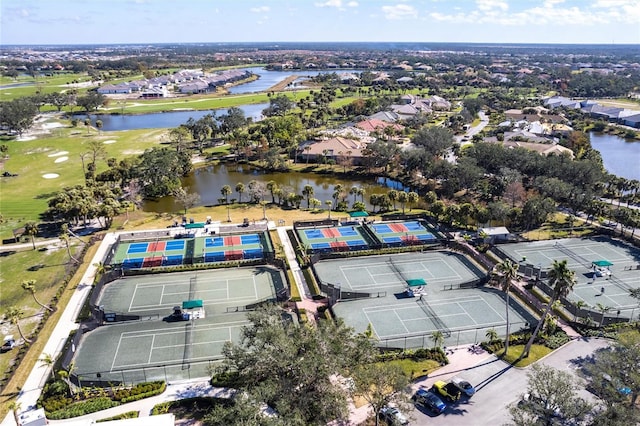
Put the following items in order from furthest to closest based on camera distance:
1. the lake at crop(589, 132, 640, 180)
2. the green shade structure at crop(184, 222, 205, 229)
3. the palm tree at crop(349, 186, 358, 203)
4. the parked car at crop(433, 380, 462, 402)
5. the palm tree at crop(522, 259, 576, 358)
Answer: the lake at crop(589, 132, 640, 180)
the palm tree at crop(349, 186, 358, 203)
the green shade structure at crop(184, 222, 205, 229)
the palm tree at crop(522, 259, 576, 358)
the parked car at crop(433, 380, 462, 402)

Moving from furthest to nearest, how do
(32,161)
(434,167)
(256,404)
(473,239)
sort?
(32,161) < (434,167) < (473,239) < (256,404)

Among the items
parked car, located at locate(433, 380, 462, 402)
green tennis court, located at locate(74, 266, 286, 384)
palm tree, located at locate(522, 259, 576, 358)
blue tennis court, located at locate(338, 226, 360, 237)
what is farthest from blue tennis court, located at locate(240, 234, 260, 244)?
palm tree, located at locate(522, 259, 576, 358)

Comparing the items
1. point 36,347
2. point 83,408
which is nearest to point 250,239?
point 36,347

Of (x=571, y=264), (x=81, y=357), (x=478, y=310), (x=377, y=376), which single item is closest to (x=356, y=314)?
(x=478, y=310)

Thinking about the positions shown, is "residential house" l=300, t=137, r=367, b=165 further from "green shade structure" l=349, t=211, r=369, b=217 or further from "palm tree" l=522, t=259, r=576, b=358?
"palm tree" l=522, t=259, r=576, b=358

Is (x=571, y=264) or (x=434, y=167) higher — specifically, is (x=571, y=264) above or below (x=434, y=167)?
below

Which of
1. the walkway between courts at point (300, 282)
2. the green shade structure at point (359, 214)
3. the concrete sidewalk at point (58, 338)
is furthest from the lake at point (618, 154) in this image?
the concrete sidewalk at point (58, 338)

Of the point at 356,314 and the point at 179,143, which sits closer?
the point at 356,314

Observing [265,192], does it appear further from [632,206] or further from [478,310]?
[632,206]
